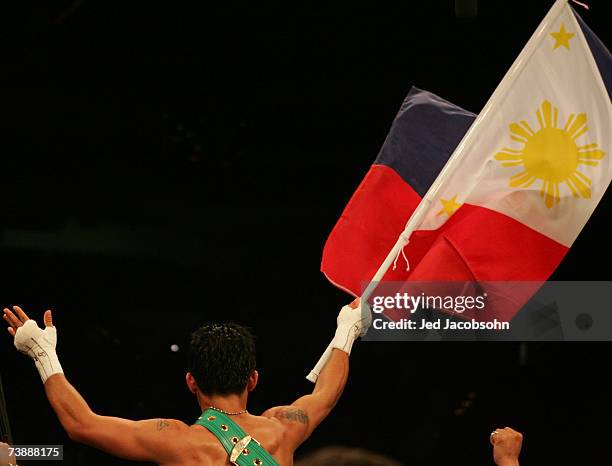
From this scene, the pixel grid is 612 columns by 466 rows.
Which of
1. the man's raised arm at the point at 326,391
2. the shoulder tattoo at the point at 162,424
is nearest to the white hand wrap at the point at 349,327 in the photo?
the man's raised arm at the point at 326,391

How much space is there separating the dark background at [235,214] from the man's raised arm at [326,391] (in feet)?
13.3

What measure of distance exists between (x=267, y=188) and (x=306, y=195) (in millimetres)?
302

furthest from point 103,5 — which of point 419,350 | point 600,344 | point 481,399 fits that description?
point 600,344

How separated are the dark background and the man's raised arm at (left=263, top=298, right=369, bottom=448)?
4.04 meters

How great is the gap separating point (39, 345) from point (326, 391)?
32.2 inches

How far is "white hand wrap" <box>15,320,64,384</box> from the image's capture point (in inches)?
105

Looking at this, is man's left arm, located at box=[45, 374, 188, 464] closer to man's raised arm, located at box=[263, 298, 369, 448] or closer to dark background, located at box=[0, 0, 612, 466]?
man's raised arm, located at box=[263, 298, 369, 448]

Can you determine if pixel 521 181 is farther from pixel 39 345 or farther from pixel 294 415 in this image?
pixel 39 345

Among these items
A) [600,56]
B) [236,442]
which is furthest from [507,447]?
[600,56]

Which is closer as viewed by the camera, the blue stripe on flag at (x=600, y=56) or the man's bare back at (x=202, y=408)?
the man's bare back at (x=202, y=408)

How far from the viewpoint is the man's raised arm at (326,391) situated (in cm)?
276

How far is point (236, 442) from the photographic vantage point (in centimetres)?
256

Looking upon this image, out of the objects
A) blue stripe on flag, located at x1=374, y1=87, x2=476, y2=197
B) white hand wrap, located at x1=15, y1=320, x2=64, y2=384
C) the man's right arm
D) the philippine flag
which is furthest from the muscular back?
blue stripe on flag, located at x1=374, y1=87, x2=476, y2=197

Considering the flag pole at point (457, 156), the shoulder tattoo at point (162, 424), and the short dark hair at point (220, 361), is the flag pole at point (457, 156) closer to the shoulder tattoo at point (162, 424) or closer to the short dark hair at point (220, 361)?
the short dark hair at point (220, 361)
